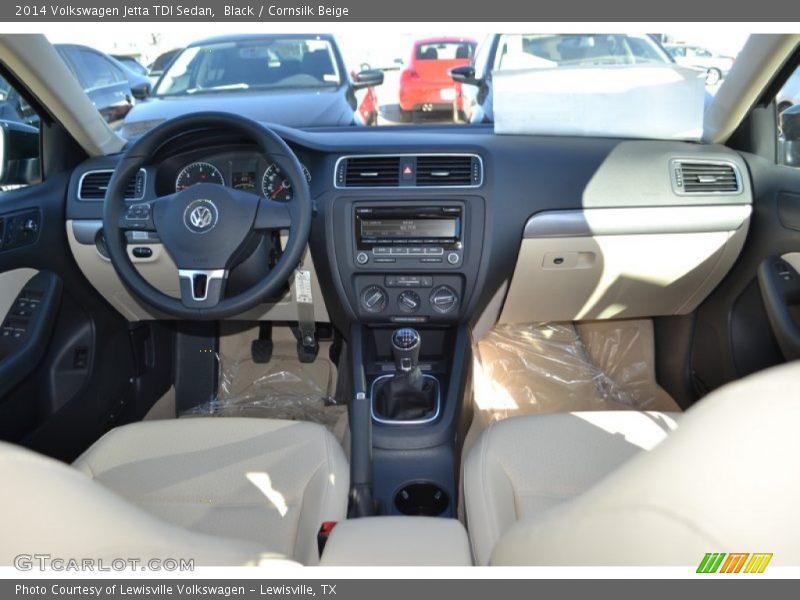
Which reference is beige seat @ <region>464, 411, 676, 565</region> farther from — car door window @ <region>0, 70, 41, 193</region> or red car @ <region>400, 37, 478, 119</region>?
red car @ <region>400, 37, 478, 119</region>

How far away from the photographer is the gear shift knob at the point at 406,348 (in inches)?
79.6

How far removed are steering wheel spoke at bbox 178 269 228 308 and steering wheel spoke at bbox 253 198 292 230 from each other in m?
0.17

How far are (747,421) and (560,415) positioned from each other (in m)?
1.12

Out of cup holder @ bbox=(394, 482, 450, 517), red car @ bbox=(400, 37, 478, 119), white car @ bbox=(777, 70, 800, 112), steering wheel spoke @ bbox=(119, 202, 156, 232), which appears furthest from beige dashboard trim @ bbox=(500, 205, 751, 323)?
red car @ bbox=(400, 37, 478, 119)

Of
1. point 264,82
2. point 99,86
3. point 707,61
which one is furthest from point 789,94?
point 99,86

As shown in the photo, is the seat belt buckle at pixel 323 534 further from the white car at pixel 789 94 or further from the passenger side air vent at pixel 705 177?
the white car at pixel 789 94

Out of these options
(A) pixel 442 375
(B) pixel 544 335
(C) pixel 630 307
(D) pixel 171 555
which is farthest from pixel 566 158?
(D) pixel 171 555

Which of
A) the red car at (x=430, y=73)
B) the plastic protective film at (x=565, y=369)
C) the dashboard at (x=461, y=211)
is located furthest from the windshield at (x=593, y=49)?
the red car at (x=430, y=73)

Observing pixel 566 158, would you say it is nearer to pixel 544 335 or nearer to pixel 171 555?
pixel 544 335

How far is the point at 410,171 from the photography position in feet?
6.81

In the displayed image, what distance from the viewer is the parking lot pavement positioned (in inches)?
278

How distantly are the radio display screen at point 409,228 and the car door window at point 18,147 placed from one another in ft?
3.94

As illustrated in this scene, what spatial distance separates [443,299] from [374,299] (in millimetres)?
244

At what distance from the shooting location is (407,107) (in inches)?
299
